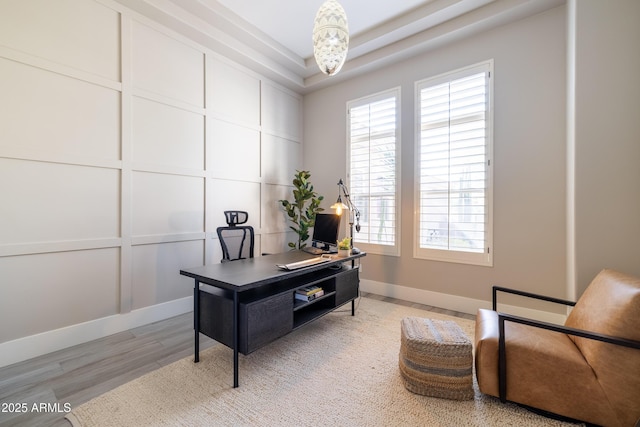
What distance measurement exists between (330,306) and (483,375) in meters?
1.38

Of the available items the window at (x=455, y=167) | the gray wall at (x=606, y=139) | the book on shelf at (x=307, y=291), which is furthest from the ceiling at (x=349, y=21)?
the book on shelf at (x=307, y=291)

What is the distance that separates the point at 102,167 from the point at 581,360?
401 cm

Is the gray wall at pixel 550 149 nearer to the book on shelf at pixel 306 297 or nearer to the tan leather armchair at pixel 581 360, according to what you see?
the tan leather armchair at pixel 581 360

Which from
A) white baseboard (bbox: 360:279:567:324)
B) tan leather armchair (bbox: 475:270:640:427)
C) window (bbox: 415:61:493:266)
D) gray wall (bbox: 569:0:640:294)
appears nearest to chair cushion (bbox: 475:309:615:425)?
tan leather armchair (bbox: 475:270:640:427)

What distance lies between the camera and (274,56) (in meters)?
3.93

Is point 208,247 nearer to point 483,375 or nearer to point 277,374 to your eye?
point 277,374

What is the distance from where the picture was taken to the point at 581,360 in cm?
156

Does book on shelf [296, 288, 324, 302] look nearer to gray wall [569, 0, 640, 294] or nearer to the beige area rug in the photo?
the beige area rug

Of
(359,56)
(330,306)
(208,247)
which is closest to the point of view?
(330,306)

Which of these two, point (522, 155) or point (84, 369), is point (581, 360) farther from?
point (84, 369)

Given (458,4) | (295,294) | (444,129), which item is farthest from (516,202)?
(295,294)

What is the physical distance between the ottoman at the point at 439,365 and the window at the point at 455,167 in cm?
167

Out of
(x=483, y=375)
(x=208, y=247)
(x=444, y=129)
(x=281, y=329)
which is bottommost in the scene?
(x=483, y=375)

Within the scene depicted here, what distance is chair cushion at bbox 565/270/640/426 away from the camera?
4.65 ft
